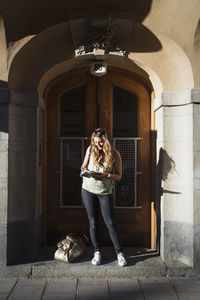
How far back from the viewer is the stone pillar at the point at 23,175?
506cm

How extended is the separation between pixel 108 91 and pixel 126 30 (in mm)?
1134

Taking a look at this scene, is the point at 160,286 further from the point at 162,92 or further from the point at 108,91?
the point at 108,91

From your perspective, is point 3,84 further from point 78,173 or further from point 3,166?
point 78,173

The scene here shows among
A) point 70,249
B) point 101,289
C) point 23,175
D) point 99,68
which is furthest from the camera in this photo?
point 99,68

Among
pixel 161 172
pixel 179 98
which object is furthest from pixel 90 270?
pixel 179 98

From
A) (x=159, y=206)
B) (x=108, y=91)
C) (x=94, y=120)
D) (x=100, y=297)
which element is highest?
(x=108, y=91)

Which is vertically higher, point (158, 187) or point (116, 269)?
point (158, 187)

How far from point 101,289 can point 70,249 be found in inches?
32.5

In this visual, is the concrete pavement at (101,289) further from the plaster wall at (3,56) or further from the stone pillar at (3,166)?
the plaster wall at (3,56)

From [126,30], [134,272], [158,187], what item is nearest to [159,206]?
[158,187]

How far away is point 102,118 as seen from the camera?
19.1 feet

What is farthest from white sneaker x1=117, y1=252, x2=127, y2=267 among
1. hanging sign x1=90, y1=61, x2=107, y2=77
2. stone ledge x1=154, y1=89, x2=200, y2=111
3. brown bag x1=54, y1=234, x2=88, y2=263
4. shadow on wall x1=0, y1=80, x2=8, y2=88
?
shadow on wall x1=0, y1=80, x2=8, y2=88

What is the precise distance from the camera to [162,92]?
5180 millimetres

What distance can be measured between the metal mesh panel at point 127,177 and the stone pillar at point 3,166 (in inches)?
71.6
